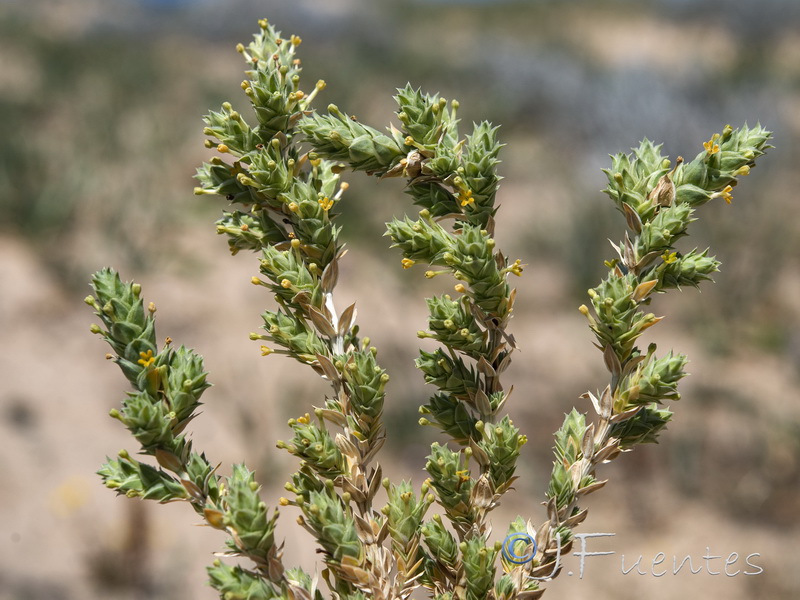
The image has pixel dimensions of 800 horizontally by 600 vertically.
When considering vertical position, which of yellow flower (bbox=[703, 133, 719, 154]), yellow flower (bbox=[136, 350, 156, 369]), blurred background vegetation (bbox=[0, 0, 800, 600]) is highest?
blurred background vegetation (bbox=[0, 0, 800, 600])

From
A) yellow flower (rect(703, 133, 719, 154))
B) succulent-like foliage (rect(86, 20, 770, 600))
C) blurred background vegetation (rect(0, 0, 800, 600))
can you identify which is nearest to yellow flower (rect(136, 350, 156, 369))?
succulent-like foliage (rect(86, 20, 770, 600))

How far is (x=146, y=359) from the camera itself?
106 cm

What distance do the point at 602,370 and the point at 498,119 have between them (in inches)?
221

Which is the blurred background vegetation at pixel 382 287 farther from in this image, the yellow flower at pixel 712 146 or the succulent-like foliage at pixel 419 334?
the yellow flower at pixel 712 146

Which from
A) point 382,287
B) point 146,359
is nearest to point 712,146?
point 146,359

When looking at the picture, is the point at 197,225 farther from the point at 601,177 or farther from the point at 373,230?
the point at 601,177

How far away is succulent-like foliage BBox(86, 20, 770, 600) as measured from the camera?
3.53 feet

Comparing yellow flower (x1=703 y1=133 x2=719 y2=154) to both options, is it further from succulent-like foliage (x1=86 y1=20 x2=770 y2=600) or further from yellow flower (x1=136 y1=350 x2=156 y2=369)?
yellow flower (x1=136 y1=350 x2=156 y2=369)

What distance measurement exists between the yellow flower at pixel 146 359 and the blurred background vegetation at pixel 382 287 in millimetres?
2785

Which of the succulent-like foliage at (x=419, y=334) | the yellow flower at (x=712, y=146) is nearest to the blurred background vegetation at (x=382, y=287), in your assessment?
the succulent-like foliage at (x=419, y=334)

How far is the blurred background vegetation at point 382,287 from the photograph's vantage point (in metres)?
4.28

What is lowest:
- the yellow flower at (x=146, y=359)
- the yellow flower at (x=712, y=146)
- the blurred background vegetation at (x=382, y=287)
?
the yellow flower at (x=146, y=359)

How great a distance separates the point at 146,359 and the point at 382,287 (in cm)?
567

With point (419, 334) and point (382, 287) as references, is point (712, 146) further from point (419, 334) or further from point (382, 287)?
point (382, 287)
